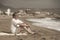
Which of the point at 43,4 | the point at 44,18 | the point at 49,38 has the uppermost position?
the point at 43,4

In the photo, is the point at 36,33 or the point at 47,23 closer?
the point at 36,33

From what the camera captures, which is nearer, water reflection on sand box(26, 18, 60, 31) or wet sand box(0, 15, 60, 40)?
wet sand box(0, 15, 60, 40)

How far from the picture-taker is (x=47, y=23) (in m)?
4.29

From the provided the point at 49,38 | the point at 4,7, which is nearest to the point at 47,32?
the point at 49,38

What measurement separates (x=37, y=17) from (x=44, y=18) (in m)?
0.18

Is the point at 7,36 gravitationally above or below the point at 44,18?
below

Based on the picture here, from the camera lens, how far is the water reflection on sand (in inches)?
163

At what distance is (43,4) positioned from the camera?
4.73 m

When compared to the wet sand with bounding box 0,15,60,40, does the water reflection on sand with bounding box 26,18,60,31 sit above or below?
above

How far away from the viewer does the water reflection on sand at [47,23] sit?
4.14 metres

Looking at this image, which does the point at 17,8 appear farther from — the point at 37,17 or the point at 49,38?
the point at 49,38

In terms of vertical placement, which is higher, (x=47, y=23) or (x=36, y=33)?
(x=47, y=23)

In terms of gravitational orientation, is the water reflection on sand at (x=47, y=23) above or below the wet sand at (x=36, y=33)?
above

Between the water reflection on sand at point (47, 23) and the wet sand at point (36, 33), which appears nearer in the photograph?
the wet sand at point (36, 33)
